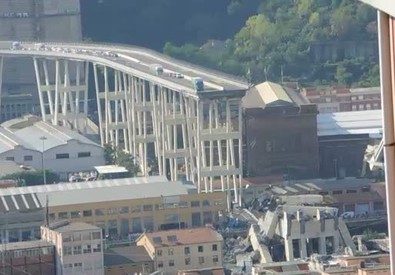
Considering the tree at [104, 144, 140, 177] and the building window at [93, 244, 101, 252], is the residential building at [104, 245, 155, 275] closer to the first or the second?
the building window at [93, 244, 101, 252]

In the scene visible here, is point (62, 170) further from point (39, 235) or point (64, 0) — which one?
point (64, 0)

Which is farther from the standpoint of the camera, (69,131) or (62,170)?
(69,131)

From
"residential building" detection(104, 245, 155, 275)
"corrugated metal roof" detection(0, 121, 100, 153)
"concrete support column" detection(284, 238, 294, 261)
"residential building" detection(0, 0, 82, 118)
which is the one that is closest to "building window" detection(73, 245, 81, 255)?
"residential building" detection(104, 245, 155, 275)

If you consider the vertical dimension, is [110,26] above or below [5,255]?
above

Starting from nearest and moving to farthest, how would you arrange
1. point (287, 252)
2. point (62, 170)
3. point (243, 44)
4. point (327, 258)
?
1. point (327, 258)
2. point (287, 252)
3. point (62, 170)
4. point (243, 44)

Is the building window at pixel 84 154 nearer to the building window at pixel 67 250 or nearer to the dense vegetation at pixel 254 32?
the dense vegetation at pixel 254 32

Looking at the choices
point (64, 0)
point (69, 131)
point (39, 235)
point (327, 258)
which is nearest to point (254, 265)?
point (327, 258)
